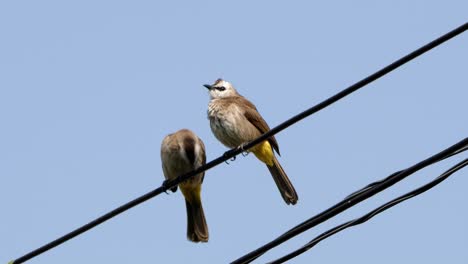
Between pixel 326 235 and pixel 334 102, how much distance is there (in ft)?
2.78

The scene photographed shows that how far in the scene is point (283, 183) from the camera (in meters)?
11.3

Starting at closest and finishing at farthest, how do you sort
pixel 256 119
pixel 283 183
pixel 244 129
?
pixel 244 129 → pixel 283 183 → pixel 256 119

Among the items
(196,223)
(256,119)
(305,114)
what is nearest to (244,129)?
(256,119)

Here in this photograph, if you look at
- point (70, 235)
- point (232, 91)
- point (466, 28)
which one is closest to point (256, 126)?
point (232, 91)

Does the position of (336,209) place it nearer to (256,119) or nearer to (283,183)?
(283,183)

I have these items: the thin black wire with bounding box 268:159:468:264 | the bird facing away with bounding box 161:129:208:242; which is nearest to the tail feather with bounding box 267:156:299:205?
the bird facing away with bounding box 161:129:208:242

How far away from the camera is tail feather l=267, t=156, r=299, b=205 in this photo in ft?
36.7

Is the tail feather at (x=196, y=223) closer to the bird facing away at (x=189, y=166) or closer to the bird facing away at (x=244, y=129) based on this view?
the bird facing away at (x=189, y=166)

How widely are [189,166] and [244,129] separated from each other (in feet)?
3.19

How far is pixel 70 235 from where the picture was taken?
20.2 feet

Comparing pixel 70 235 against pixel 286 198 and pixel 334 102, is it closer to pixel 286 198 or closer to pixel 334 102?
pixel 334 102

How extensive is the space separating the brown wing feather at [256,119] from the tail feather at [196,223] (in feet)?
3.92

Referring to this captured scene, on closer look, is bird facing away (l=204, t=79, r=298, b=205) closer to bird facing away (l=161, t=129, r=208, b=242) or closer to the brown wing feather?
the brown wing feather

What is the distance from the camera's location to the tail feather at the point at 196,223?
10.6 metres
